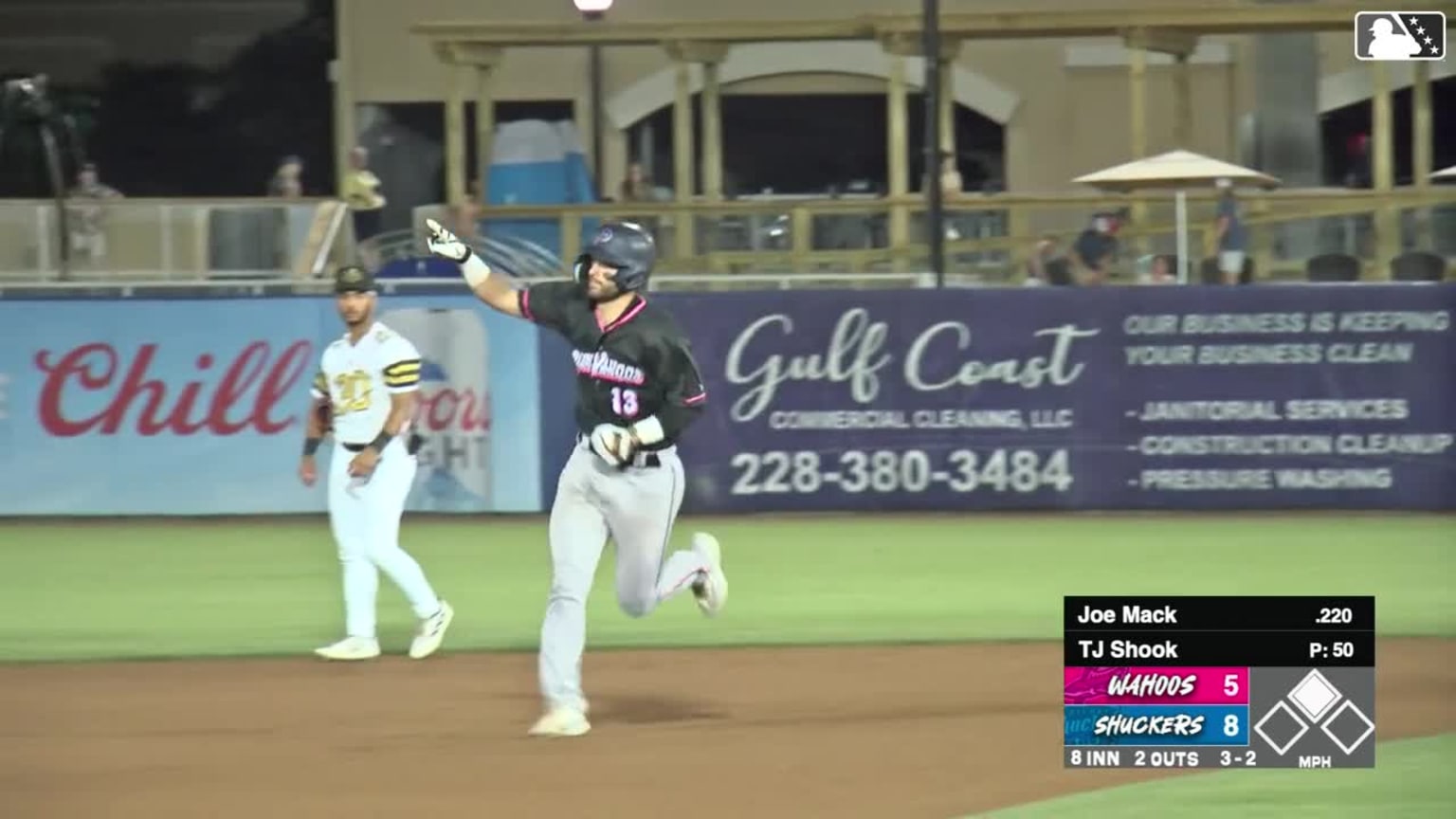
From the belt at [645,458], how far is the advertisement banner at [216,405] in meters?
10.3

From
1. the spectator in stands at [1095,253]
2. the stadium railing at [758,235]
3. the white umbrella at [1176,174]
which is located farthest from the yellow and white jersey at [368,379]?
the white umbrella at [1176,174]

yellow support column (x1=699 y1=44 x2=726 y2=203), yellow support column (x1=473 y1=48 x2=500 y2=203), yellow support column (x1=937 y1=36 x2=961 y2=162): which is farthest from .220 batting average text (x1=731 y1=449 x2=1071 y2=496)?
yellow support column (x1=473 y1=48 x2=500 y2=203)

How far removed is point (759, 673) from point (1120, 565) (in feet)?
17.2

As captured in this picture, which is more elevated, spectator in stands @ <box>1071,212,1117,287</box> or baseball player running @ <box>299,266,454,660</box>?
spectator in stands @ <box>1071,212,1117,287</box>

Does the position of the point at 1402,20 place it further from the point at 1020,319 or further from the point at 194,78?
the point at 194,78

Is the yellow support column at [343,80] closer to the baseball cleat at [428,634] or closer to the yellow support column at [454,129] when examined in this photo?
the yellow support column at [454,129]

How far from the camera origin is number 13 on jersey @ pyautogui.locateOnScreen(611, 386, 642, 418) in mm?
10781

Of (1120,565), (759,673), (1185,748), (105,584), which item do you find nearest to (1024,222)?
(1120,565)

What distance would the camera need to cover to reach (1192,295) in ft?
68.3

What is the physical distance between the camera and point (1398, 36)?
14266 millimetres

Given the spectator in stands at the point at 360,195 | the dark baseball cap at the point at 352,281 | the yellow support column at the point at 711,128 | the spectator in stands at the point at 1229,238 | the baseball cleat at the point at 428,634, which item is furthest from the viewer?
the spectator in stands at the point at 360,195

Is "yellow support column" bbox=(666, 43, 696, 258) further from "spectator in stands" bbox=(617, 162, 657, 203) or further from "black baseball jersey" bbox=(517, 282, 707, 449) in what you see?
"black baseball jersey" bbox=(517, 282, 707, 449)

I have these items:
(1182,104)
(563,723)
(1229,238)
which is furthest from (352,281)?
(1182,104)

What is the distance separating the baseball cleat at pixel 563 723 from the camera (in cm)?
1066
